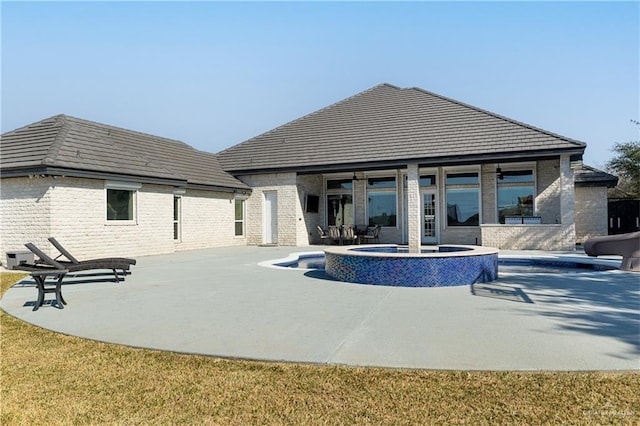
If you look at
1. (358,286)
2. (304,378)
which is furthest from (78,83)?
(304,378)

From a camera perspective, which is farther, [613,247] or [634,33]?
[634,33]

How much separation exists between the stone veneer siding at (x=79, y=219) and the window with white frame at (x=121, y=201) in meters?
0.19

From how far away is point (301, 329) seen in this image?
213 inches

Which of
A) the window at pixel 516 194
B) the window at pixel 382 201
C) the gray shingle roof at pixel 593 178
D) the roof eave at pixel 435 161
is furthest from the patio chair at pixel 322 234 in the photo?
the gray shingle roof at pixel 593 178

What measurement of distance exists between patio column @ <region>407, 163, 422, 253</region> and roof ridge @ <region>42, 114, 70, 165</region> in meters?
13.2

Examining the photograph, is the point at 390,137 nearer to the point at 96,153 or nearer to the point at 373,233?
the point at 373,233

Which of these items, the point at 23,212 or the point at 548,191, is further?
the point at 548,191

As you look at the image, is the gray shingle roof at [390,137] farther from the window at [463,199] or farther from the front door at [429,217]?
the front door at [429,217]

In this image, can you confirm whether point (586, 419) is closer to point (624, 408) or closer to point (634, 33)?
point (624, 408)

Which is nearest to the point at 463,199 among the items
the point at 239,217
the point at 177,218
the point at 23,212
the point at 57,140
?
the point at 239,217

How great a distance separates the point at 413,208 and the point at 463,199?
144 inches

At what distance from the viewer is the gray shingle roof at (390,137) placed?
1717cm

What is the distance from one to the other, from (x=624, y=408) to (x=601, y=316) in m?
3.24

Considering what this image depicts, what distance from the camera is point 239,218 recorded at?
22.0 metres
